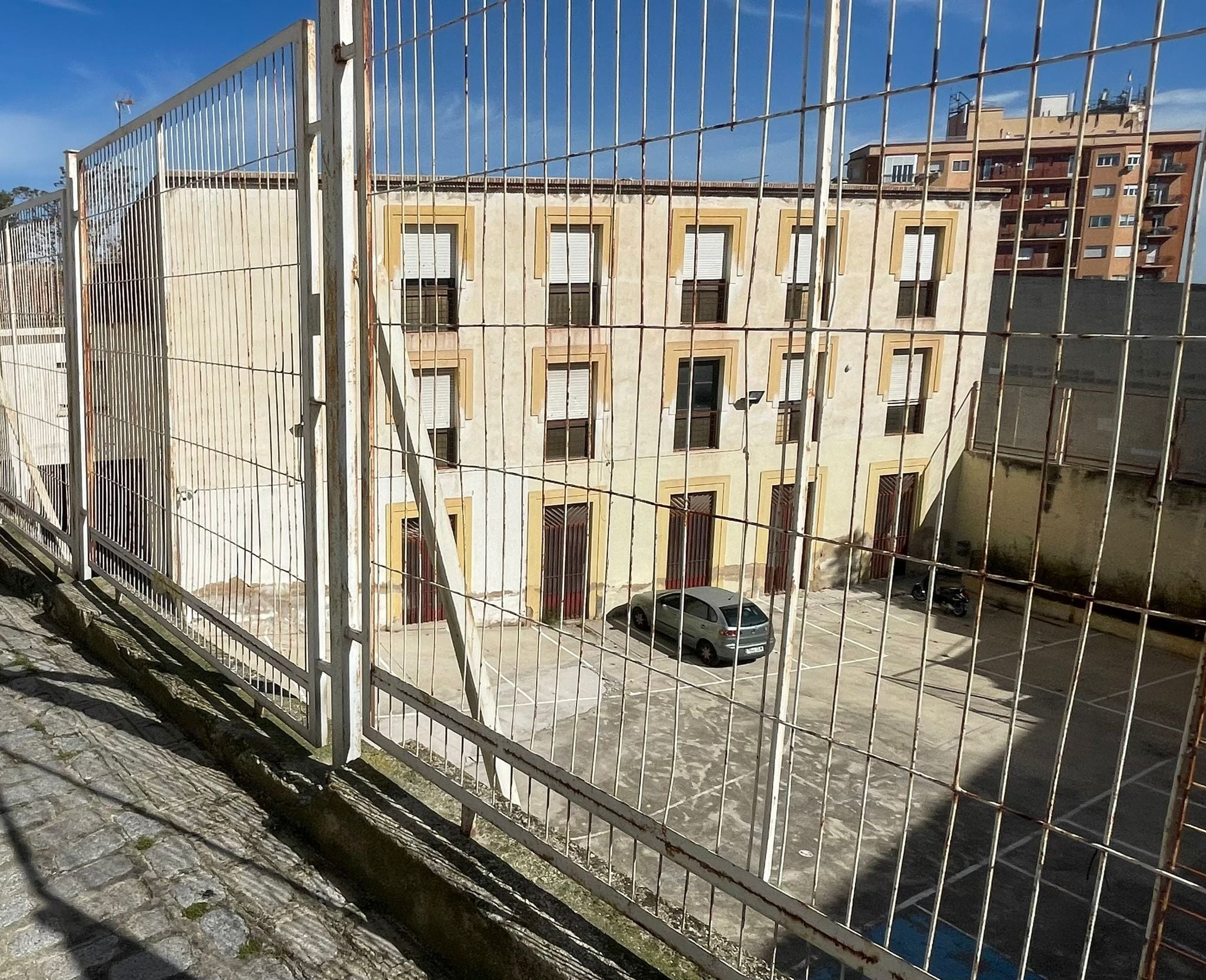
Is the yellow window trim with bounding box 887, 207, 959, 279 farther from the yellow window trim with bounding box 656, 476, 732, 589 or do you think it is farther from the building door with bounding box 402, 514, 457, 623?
the yellow window trim with bounding box 656, 476, 732, 589

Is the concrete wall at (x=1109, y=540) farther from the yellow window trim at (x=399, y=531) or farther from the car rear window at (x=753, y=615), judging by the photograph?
the yellow window trim at (x=399, y=531)

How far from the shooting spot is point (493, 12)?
8.05ft

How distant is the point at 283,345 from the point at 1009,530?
13949 millimetres

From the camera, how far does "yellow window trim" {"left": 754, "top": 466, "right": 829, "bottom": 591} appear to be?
74.1 inches

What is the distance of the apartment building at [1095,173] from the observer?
1421 mm

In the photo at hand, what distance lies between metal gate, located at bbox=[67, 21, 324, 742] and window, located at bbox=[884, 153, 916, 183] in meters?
1.90

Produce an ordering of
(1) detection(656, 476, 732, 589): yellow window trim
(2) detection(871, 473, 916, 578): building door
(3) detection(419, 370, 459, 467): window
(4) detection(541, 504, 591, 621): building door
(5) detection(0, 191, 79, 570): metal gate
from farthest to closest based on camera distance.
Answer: (1) detection(656, 476, 732, 589): yellow window trim
(5) detection(0, 191, 79, 570): metal gate
(2) detection(871, 473, 916, 578): building door
(3) detection(419, 370, 459, 467): window
(4) detection(541, 504, 591, 621): building door

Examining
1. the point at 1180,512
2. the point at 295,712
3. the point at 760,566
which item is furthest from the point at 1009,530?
the point at 295,712

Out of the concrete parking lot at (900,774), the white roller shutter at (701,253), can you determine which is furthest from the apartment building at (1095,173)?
the concrete parking lot at (900,774)

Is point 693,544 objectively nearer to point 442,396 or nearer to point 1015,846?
point 442,396

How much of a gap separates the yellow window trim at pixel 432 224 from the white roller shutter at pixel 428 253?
0.03m

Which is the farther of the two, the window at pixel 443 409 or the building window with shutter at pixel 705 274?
the window at pixel 443 409

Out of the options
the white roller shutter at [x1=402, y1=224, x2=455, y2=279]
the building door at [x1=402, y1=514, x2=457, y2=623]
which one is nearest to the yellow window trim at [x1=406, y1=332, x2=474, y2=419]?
the white roller shutter at [x1=402, y1=224, x2=455, y2=279]

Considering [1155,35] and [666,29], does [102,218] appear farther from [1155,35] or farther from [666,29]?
[1155,35]
